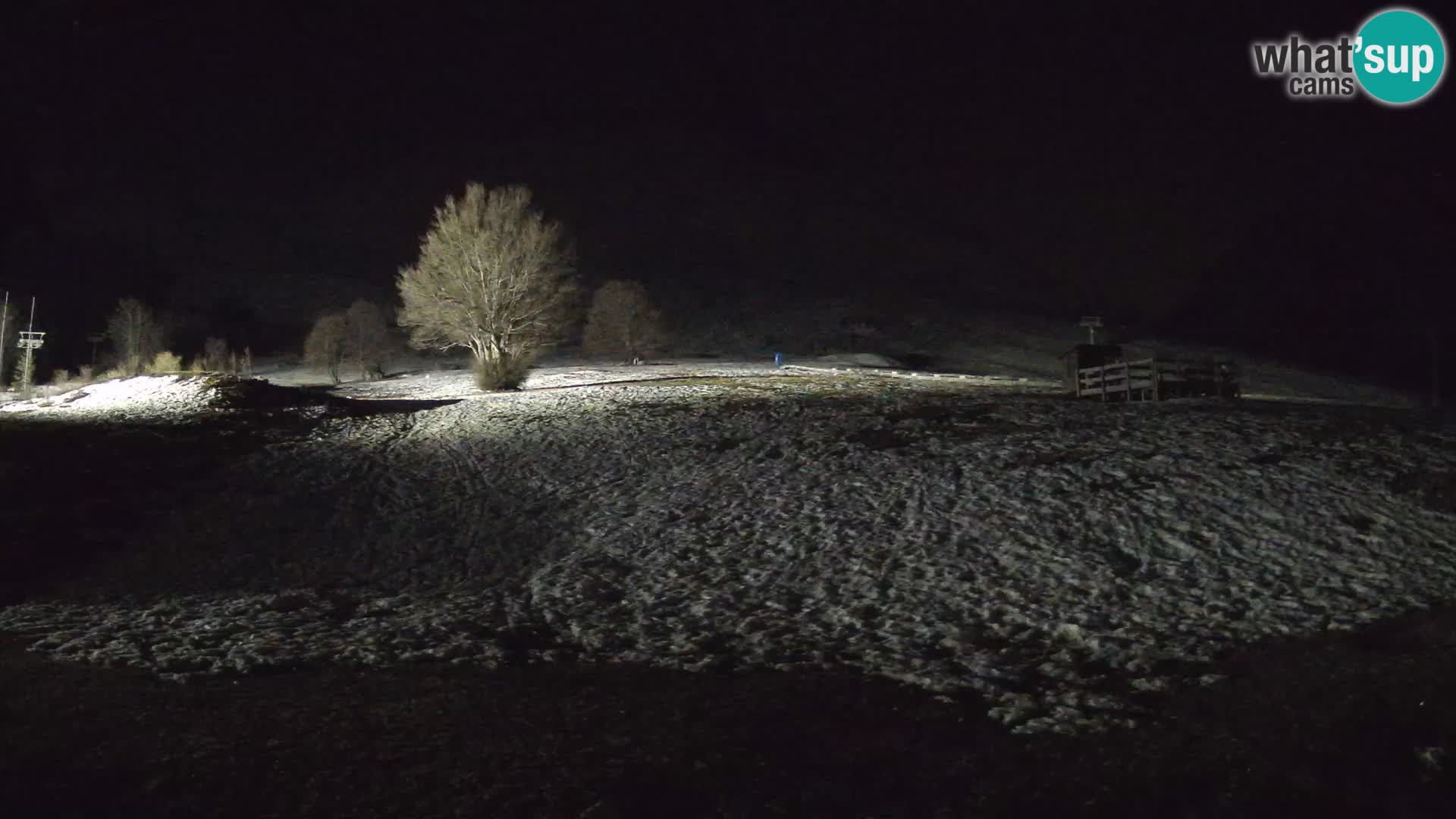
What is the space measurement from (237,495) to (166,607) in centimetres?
810

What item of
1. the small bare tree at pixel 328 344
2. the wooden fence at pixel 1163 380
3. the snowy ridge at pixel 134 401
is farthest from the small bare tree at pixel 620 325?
the wooden fence at pixel 1163 380

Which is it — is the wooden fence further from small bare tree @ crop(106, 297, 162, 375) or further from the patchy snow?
small bare tree @ crop(106, 297, 162, 375)

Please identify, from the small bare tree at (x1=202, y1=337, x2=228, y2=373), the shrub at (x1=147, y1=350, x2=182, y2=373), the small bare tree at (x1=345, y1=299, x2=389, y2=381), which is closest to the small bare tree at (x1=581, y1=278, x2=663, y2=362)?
the small bare tree at (x1=345, y1=299, x2=389, y2=381)

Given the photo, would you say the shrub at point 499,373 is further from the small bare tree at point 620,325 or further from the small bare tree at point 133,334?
the small bare tree at point 133,334

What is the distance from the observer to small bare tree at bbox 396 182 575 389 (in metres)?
48.9

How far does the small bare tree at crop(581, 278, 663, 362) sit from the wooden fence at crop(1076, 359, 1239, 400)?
203 feet

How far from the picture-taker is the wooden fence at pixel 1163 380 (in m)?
32.9

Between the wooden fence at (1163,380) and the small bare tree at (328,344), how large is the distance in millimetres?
82504

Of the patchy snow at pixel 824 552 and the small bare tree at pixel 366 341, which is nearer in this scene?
the patchy snow at pixel 824 552

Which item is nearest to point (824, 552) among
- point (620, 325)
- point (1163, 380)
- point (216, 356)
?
point (1163, 380)

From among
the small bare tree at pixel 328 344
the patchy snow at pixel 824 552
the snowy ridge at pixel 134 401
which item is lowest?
the patchy snow at pixel 824 552

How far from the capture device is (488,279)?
163 feet

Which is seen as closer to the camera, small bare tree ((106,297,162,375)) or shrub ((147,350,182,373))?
shrub ((147,350,182,373))

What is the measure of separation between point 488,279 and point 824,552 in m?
38.5
